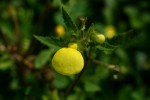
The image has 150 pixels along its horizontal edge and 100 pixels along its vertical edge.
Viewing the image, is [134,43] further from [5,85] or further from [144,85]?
[5,85]

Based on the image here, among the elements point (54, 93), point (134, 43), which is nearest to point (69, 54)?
point (54, 93)

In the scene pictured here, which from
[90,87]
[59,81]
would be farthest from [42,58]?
[90,87]

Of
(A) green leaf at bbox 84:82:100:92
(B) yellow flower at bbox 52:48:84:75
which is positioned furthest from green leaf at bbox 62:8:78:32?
(A) green leaf at bbox 84:82:100:92

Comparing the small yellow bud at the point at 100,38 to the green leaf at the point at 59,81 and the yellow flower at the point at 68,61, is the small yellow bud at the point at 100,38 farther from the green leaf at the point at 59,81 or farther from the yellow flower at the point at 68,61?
the green leaf at the point at 59,81

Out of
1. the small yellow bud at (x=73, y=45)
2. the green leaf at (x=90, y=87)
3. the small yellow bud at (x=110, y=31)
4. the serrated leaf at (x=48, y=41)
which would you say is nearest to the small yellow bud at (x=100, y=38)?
the small yellow bud at (x=73, y=45)

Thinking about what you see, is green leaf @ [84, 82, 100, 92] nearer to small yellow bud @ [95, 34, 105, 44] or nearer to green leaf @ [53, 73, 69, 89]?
green leaf @ [53, 73, 69, 89]

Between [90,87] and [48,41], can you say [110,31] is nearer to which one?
[90,87]

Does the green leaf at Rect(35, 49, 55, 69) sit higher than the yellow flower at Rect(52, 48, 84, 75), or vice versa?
the yellow flower at Rect(52, 48, 84, 75)

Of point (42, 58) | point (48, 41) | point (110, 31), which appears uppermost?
point (48, 41)
